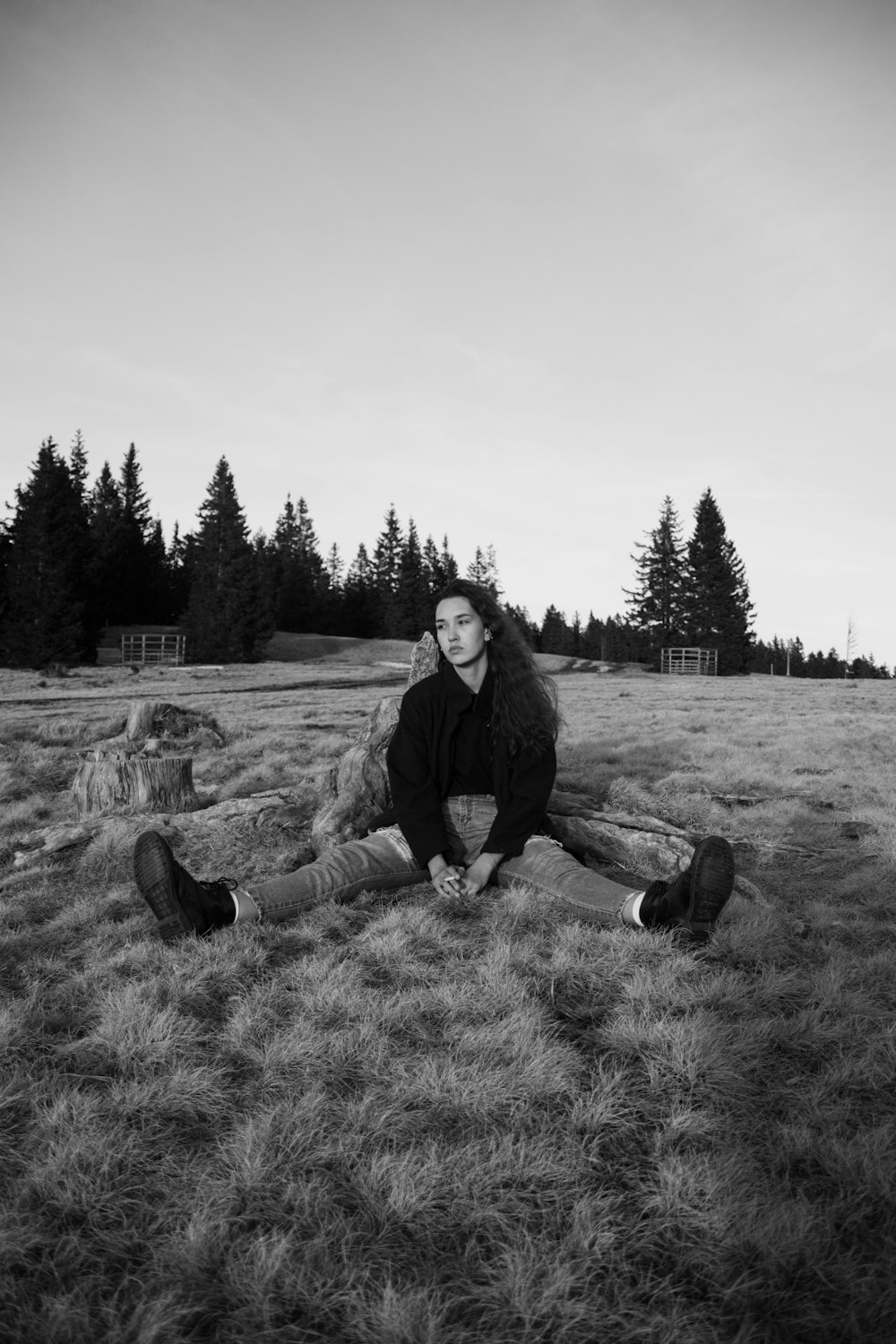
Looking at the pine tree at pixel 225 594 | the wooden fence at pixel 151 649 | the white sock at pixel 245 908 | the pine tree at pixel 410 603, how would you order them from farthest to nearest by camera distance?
the pine tree at pixel 410 603
the pine tree at pixel 225 594
the wooden fence at pixel 151 649
the white sock at pixel 245 908

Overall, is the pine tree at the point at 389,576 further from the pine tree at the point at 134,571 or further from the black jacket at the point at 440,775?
the black jacket at the point at 440,775

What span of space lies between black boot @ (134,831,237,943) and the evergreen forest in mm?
24272

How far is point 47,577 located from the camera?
126ft

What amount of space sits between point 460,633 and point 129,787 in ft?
13.5

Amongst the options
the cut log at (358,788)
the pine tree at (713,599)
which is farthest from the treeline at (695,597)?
the cut log at (358,788)

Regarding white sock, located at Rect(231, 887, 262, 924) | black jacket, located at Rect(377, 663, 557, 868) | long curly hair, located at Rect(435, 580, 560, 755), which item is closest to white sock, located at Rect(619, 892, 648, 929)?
black jacket, located at Rect(377, 663, 557, 868)

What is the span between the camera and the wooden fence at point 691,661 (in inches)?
1900

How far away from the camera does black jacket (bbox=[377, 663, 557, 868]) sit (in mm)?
4328

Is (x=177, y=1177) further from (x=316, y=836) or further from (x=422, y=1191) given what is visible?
(x=316, y=836)

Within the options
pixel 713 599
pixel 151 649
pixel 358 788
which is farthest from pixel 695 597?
pixel 358 788

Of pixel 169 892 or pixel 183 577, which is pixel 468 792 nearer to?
pixel 169 892

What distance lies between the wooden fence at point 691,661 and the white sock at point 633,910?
45894 millimetres

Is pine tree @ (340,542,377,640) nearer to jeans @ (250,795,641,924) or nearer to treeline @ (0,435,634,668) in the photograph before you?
treeline @ (0,435,634,668)

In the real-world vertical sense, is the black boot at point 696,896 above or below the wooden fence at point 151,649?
below
